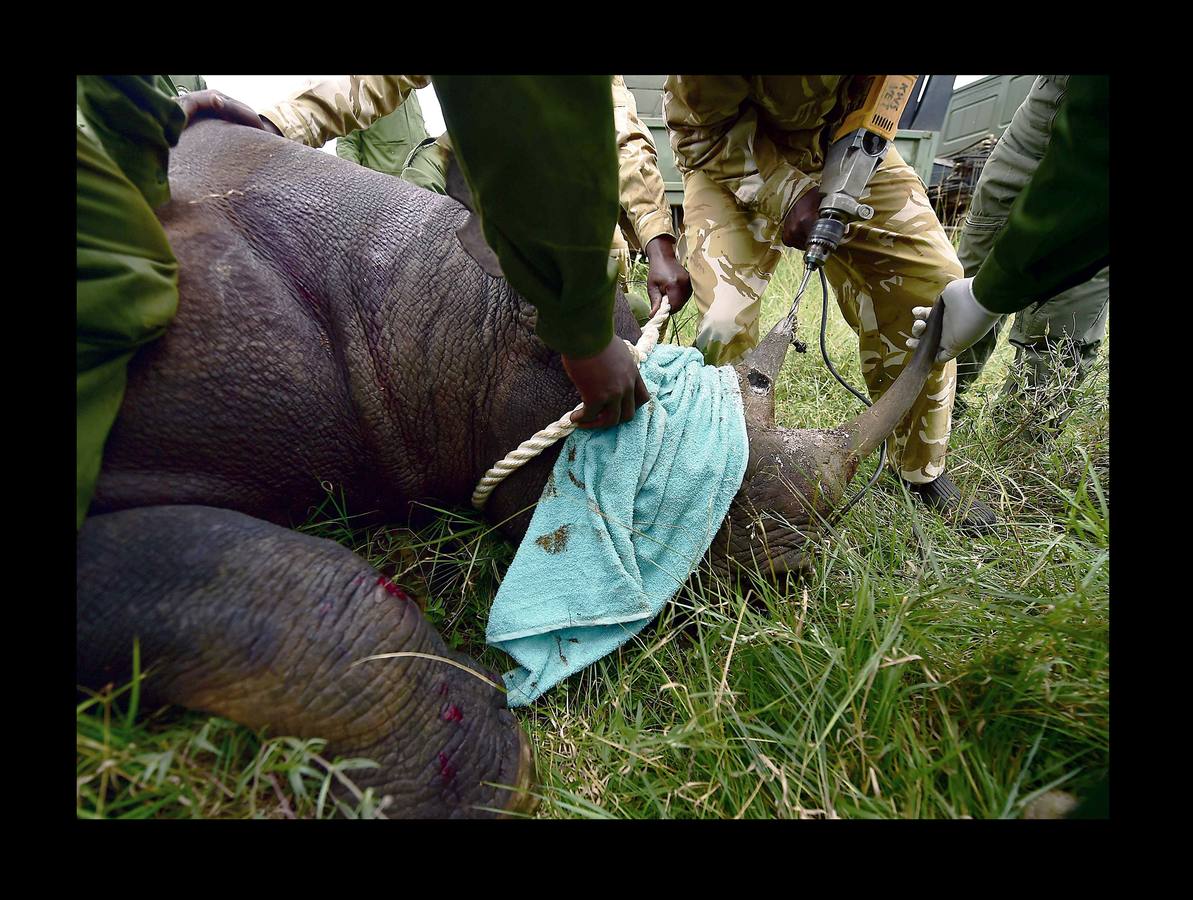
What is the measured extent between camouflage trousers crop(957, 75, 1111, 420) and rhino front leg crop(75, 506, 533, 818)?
285 cm

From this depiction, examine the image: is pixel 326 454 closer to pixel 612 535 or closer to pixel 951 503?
pixel 612 535

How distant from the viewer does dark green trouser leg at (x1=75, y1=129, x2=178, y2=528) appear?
3.79ft

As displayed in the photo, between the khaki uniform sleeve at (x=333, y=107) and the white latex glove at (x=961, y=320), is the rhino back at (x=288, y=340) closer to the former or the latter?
the khaki uniform sleeve at (x=333, y=107)

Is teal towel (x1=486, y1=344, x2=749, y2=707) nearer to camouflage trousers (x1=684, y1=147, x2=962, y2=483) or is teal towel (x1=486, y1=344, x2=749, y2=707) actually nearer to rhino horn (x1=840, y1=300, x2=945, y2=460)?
rhino horn (x1=840, y1=300, x2=945, y2=460)

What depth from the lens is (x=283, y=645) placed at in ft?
3.97

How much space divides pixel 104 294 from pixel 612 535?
123cm

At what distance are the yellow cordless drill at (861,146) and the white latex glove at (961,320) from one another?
439mm

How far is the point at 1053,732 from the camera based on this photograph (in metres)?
1.33

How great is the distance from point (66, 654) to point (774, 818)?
1.44 m

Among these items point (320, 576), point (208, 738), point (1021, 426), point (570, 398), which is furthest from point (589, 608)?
point (1021, 426)

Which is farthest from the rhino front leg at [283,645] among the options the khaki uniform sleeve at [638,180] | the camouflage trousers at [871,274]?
the khaki uniform sleeve at [638,180]

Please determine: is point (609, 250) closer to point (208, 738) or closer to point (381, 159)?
point (208, 738)

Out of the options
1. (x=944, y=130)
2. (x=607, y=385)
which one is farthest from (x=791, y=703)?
(x=944, y=130)

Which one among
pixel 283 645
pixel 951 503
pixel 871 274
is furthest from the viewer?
pixel 871 274
